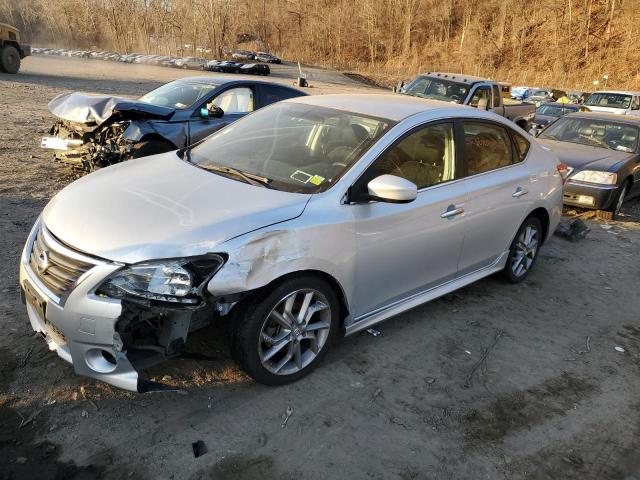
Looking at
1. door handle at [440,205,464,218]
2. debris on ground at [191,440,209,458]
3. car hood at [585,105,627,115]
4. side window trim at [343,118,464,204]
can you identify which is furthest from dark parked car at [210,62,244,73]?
debris on ground at [191,440,209,458]

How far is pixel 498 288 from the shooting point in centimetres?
500

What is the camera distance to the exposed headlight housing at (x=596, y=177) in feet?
25.1

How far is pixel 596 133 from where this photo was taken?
9.09 metres

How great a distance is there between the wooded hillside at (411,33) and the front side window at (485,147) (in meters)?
49.3

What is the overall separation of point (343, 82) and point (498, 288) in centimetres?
4381

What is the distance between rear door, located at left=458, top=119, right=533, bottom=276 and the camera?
4094 mm

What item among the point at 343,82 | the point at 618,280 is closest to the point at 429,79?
the point at 618,280

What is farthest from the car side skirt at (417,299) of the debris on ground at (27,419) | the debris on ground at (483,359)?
the debris on ground at (27,419)

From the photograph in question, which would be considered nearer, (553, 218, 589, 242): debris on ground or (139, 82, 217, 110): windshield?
(553, 218, 589, 242): debris on ground

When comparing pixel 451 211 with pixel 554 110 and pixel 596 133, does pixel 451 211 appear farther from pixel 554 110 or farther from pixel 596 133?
pixel 554 110

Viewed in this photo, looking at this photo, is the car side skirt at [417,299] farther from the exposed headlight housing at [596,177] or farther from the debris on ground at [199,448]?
the exposed headlight housing at [596,177]

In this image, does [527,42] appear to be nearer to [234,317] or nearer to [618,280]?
[618,280]

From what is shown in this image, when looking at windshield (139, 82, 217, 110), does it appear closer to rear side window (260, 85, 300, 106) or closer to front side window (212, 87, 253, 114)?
front side window (212, 87, 253, 114)

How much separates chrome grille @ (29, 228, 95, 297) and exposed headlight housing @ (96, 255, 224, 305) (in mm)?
166
